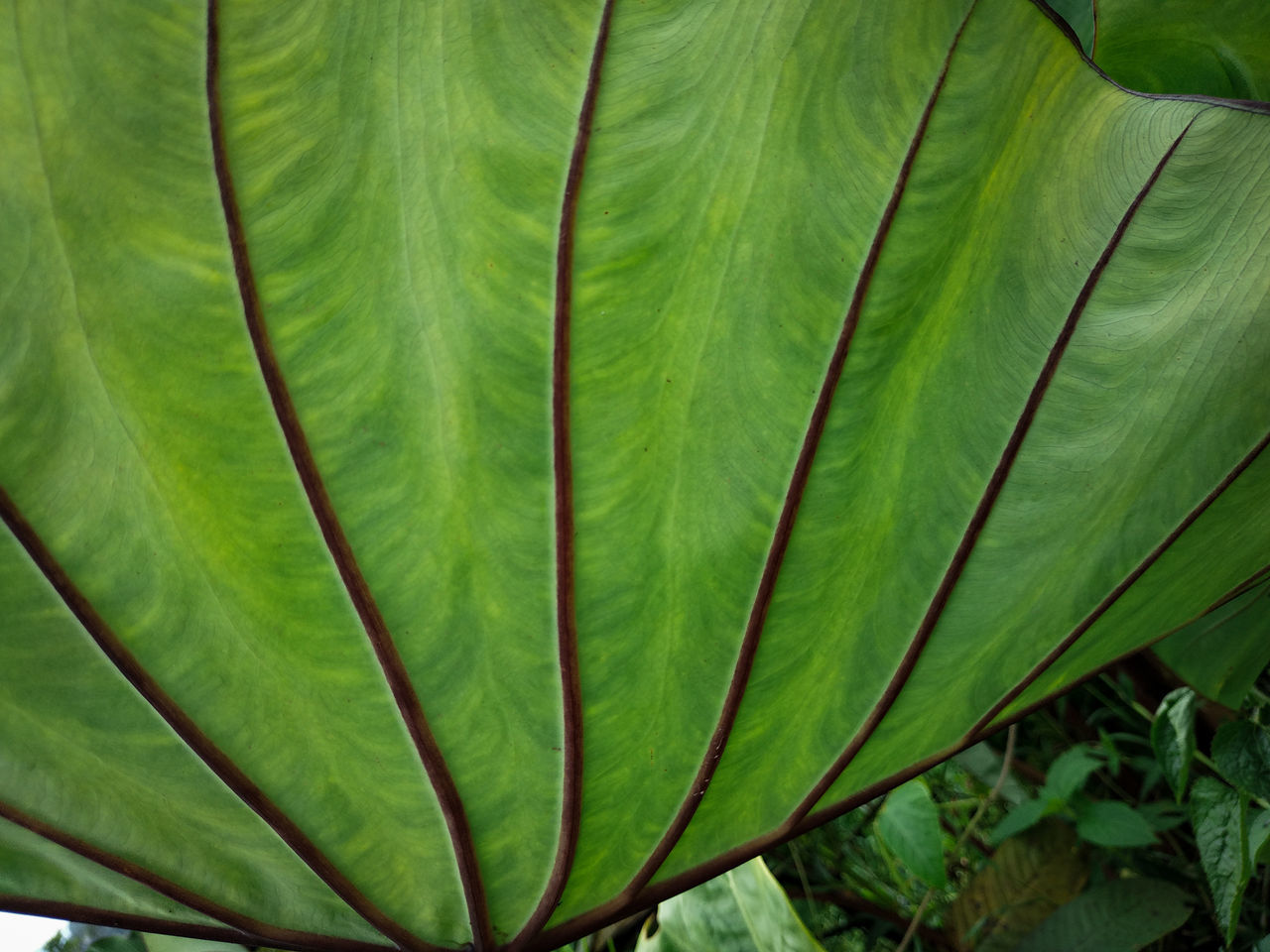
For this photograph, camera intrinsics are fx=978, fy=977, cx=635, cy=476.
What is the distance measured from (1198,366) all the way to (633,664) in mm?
336

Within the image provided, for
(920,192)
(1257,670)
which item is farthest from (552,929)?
(1257,670)

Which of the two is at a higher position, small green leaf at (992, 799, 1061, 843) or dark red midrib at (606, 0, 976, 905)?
dark red midrib at (606, 0, 976, 905)

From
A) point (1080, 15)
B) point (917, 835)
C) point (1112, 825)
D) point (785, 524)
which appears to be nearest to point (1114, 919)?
point (1112, 825)

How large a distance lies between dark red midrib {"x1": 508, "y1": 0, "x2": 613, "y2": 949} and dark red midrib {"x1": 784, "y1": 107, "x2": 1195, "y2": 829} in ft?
Answer: 0.47

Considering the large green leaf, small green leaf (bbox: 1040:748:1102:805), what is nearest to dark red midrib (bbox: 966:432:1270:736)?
the large green leaf

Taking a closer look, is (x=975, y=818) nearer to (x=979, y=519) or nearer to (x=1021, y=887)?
(x=1021, y=887)

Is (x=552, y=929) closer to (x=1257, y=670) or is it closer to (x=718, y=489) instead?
(x=718, y=489)

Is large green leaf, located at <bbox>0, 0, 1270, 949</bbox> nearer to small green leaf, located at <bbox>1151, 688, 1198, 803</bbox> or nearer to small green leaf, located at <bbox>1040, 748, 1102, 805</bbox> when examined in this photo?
small green leaf, located at <bbox>1151, 688, 1198, 803</bbox>

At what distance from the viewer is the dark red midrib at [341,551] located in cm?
43

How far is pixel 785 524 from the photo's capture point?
1.73 feet

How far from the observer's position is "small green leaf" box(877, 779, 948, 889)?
3.37ft

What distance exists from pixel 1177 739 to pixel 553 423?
0.65 metres

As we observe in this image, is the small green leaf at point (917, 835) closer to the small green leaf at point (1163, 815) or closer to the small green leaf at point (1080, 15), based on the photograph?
the small green leaf at point (1163, 815)

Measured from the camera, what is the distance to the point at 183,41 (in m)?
0.41
